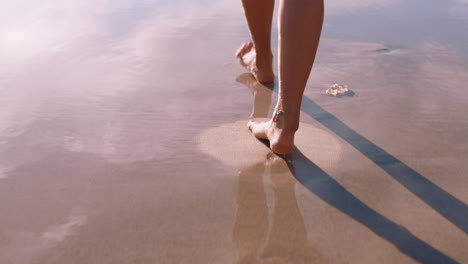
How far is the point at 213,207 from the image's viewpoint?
1336 millimetres

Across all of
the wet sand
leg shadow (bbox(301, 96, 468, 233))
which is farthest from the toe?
leg shadow (bbox(301, 96, 468, 233))

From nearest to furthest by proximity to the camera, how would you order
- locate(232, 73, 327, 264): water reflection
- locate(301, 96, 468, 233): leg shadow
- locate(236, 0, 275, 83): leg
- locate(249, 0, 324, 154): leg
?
locate(232, 73, 327, 264): water reflection
locate(301, 96, 468, 233): leg shadow
locate(249, 0, 324, 154): leg
locate(236, 0, 275, 83): leg

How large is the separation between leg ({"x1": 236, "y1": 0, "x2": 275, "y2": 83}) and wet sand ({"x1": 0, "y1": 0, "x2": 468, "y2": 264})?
0.06 metres

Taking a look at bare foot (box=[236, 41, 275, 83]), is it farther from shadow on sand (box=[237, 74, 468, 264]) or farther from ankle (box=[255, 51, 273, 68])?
shadow on sand (box=[237, 74, 468, 264])

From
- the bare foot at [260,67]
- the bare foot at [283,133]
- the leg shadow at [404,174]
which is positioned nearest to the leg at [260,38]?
the bare foot at [260,67]

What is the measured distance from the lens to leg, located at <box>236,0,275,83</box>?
2086mm

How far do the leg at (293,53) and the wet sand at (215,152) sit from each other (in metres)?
0.12

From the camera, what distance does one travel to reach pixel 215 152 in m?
1.62

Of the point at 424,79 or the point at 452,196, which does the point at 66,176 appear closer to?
the point at 452,196

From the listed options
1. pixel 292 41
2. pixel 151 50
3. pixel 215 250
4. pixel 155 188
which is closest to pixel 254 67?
pixel 151 50

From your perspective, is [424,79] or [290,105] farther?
[424,79]

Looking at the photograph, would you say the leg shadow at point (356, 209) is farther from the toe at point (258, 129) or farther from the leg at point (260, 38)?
the leg at point (260, 38)

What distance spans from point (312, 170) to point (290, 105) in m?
0.22

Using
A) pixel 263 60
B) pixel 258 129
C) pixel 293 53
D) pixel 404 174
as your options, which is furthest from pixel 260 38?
pixel 404 174
